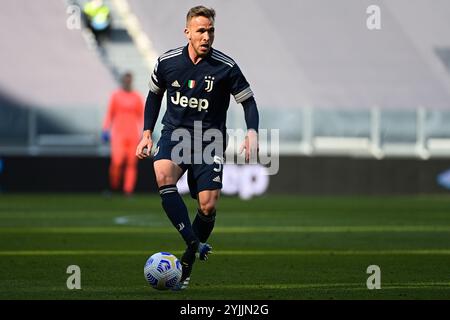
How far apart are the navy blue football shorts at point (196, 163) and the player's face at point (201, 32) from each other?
67cm

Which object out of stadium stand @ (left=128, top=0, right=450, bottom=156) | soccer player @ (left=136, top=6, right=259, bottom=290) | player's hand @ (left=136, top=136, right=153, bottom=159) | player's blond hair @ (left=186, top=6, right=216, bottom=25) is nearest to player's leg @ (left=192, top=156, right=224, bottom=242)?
soccer player @ (left=136, top=6, right=259, bottom=290)

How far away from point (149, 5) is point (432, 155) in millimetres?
8576

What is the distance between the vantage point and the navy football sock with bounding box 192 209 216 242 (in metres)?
8.62

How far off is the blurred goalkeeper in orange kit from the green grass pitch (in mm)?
1652

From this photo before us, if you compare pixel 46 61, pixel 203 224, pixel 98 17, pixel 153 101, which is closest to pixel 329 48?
pixel 98 17

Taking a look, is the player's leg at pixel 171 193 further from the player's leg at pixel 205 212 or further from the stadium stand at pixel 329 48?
the stadium stand at pixel 329 48

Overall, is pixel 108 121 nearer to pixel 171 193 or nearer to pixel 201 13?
pixel 171 193

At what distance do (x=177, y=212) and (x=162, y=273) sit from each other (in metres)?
0.59

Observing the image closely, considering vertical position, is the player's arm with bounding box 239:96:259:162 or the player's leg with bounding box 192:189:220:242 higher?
the player's arm with bounding box 239:96:259:162

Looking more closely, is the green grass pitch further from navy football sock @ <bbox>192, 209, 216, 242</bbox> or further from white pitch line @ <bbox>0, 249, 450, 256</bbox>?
navy football sock @ <bbox>192, 209, 216, 242</bbox>

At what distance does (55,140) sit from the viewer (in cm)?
2398

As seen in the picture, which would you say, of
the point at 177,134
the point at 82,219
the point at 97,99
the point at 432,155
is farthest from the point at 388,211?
the point at 97,99
